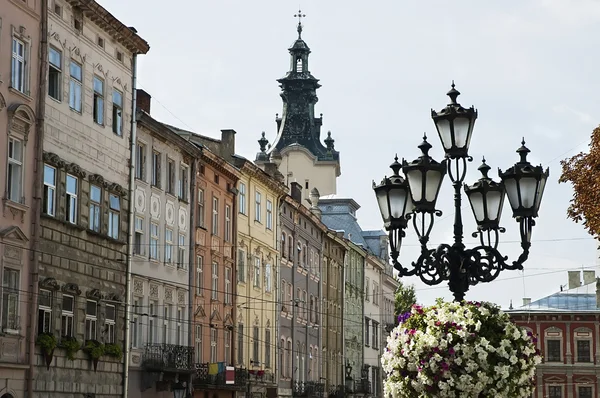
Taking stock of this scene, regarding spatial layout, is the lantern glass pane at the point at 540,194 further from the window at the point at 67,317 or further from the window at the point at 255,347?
the window at the point at 255,347

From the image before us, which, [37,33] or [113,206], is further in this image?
[113,206]

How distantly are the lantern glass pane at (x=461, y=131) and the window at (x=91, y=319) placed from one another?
2020 centimetres

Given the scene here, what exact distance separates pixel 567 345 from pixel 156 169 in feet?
204

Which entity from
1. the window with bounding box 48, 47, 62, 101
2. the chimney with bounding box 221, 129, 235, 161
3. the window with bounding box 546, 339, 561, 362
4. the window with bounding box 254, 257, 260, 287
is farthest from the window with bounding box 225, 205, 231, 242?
the window with bounding box 546, 339, 561, 362

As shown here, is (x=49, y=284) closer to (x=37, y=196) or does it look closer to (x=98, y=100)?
(x=37, y=196)

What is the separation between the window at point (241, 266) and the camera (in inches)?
1967

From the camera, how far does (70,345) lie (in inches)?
1254

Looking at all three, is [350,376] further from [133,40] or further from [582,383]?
[133,40]

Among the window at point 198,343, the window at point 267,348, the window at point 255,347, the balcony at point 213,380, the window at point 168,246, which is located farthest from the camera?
the window at point 267,348

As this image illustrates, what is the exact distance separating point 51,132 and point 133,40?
7161mm

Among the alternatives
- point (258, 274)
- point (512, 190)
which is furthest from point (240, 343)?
point (512, 190)

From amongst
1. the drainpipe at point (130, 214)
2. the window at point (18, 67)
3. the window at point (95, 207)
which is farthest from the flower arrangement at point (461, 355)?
the drainpipe at point (130, 214)

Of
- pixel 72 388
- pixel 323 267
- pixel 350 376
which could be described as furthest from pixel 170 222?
pixel 350 376

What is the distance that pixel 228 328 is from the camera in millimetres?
48031
